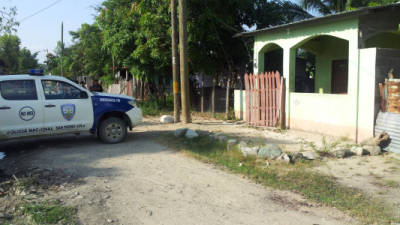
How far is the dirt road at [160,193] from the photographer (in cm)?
436

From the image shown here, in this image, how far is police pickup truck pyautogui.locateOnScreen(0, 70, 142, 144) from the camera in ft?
24.9

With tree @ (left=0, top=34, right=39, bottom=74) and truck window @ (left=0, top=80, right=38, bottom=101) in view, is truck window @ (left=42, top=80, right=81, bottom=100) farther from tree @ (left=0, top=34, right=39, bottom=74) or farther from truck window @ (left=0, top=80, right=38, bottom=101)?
tree @ (left=0, top=34, right=39, bottom=74)

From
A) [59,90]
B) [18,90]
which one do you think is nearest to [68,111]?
[59,90]

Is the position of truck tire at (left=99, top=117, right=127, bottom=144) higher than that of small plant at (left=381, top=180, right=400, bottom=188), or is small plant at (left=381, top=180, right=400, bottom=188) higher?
truck tire at (left=99, top=117, right=127, bottom=144)

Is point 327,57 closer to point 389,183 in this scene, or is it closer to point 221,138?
point 221,138

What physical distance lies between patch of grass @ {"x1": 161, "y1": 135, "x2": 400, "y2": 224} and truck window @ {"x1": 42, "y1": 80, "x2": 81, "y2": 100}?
2787 millimetres

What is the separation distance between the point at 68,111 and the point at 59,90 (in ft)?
1.75

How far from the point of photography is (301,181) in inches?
228

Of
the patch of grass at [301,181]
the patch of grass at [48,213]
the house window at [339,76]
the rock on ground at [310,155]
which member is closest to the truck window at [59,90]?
the patch of grass at [301,181]

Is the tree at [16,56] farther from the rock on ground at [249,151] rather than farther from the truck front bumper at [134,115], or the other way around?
the rock on ground at [249,151]

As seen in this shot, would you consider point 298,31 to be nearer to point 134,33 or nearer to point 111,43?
point 134,33

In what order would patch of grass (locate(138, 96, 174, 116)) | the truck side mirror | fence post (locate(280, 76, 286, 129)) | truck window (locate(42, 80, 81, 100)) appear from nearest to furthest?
truck window (locate(42, 80, 81, 100)) < the truck side mirror < fence post (locate(280, 76, 286, 129)) < patch of grass (locate(138, 96, 174, 116))

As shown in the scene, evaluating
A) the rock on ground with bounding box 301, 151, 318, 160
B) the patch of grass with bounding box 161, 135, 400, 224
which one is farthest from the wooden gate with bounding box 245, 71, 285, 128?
the rock on ground with bounding box 301, 151, 318, 160

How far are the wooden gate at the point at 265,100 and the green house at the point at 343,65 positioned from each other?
244mm
